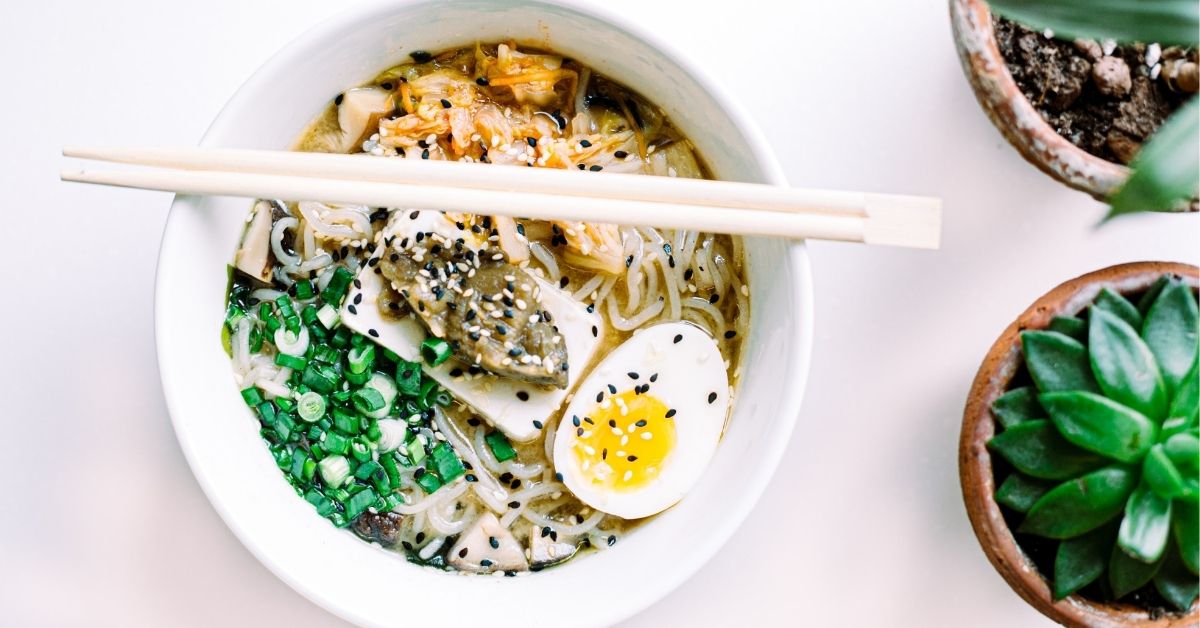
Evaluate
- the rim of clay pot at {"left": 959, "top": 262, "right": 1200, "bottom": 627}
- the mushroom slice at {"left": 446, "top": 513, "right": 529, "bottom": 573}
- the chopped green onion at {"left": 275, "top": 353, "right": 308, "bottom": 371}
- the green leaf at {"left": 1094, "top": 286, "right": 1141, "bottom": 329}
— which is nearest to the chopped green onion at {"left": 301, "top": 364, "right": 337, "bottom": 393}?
the chopped green onion at {"left": 275, "top": 353, "right": 308, "bottom": 371}

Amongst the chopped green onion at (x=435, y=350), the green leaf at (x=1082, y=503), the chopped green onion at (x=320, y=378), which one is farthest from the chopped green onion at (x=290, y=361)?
the green leaf at (x=1082, y=503)

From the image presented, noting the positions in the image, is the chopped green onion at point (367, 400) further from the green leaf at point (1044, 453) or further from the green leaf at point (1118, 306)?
the green leaf at point (1118, 306)

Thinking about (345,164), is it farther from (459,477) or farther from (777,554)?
(777,554)

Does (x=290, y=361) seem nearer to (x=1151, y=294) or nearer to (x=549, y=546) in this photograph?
(x=549, y=546)

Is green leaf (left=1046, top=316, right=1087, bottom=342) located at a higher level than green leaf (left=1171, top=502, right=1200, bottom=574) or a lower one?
higher

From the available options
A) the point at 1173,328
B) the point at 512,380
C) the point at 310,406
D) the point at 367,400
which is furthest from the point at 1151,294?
the point at 310,406

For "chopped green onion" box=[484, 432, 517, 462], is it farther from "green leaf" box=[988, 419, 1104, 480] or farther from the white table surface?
"green leaf" box=[988, 419, 1104, 480]

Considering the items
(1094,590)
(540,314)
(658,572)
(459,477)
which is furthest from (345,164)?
(1094,590)
